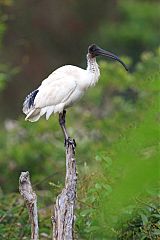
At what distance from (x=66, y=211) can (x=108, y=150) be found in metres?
0.75

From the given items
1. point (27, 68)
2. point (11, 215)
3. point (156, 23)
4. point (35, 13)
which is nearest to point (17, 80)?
point (27, 68)

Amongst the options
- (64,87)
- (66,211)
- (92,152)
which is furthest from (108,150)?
(92,152)

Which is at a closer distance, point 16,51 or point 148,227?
point 148,227

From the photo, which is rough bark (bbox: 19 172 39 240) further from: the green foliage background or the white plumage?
the white plumage

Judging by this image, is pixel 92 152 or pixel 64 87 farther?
pixel 92 152

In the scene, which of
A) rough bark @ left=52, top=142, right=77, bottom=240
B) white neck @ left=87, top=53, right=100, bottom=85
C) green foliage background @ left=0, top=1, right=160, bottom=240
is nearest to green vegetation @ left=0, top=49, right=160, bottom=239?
green foliage background @ left=0, top=1, right=160, bottom=240

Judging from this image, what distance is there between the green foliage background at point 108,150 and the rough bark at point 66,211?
18cm

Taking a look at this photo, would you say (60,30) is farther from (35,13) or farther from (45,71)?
(45,71)

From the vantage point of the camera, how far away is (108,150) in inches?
202

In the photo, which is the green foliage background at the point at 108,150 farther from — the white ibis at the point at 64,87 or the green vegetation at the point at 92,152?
the white ibis at the point at 64,87

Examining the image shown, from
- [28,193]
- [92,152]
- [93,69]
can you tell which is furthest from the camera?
[92,152]

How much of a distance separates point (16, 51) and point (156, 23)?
3.53 meters

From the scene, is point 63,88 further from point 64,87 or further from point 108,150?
point 108,150

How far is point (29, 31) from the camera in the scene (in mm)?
24844
